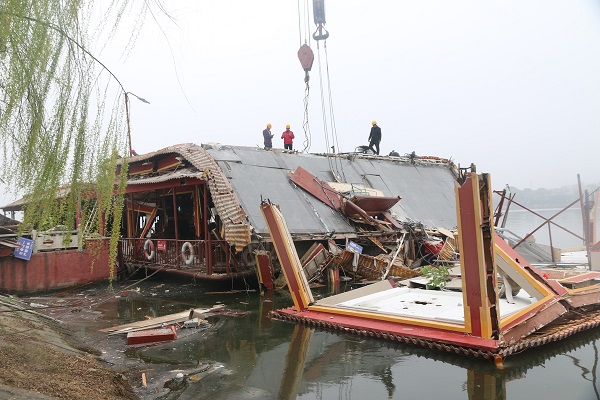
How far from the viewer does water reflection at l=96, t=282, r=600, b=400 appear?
5031 millimetres

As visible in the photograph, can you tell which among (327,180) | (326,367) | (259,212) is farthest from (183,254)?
(326,367)

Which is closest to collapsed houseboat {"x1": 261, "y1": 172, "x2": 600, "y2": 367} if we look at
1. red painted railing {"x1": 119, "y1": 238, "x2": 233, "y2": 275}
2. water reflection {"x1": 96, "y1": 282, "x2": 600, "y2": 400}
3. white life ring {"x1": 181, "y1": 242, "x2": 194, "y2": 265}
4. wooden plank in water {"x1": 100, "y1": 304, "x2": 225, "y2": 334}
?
water reflection {"x1": 96, "y1": 282, "x2": 600, "y2": 400}

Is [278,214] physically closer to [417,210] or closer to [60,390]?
[60,390]

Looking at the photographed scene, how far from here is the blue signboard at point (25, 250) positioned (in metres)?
12.2

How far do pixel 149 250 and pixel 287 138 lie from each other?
7339 mm

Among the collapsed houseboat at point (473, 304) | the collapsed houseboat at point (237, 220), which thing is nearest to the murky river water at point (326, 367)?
the collapsed houseboat at point (473, 304)

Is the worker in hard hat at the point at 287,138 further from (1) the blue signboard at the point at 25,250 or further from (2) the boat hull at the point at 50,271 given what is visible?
(1) the blue signboard at the point at 25,250

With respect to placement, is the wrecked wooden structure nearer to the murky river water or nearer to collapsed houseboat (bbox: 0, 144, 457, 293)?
collapsed houseboat (bbox: 0, 144, 457, 293)

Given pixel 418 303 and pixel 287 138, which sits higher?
pixel 287 138

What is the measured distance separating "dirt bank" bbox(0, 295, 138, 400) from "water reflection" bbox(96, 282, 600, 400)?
599mm

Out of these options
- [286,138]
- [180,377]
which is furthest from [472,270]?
[286,138]

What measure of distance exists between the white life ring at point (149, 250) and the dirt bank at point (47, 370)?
792cm

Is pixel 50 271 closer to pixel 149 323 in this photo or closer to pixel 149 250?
pixel 149 250

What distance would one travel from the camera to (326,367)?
5.95m
